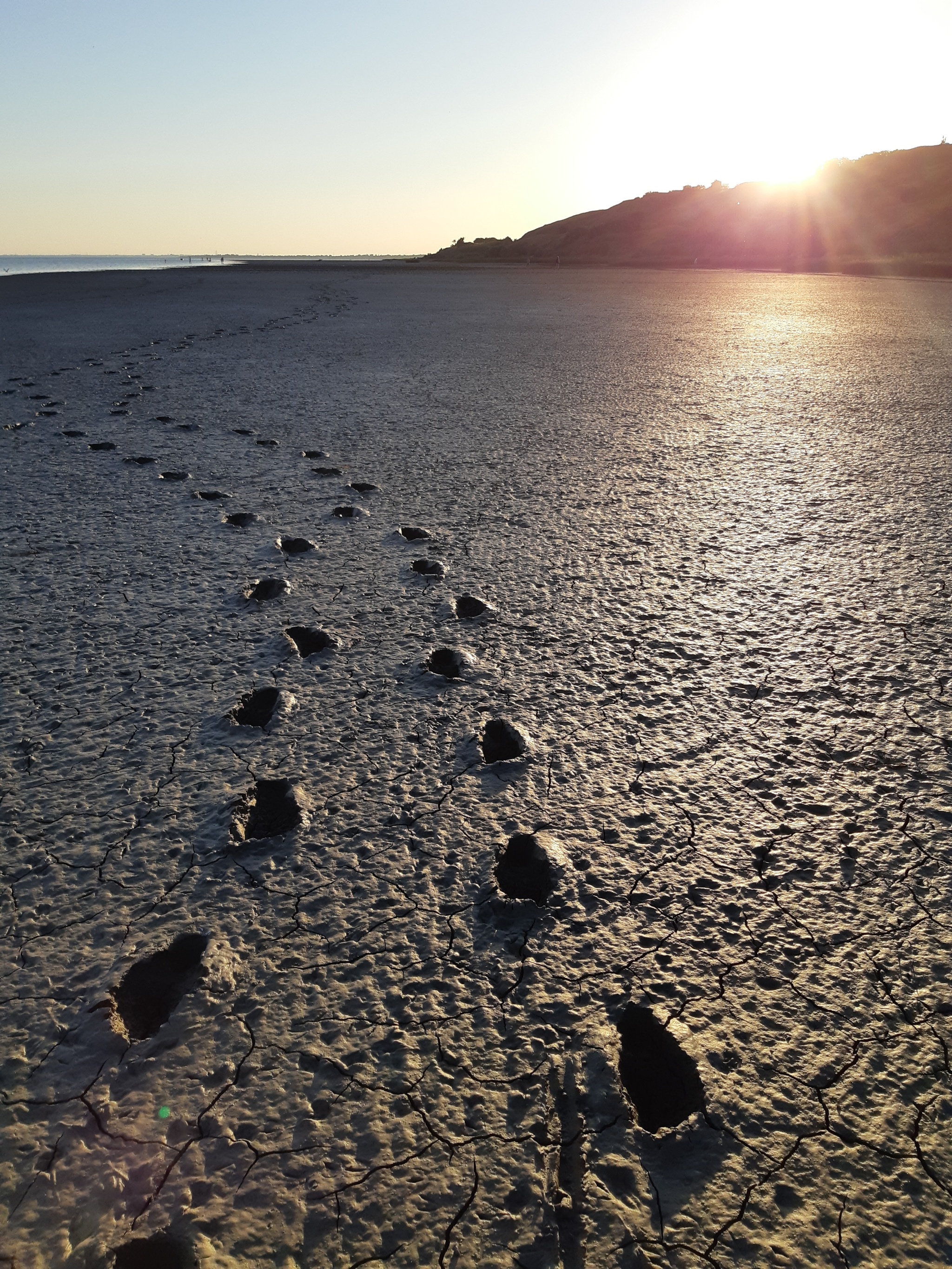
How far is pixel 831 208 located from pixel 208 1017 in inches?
1629

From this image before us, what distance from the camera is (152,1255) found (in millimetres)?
758

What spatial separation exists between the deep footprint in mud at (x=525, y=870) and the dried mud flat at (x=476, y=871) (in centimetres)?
1

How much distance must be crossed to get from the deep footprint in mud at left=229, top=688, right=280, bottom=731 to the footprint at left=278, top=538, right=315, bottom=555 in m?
0.79

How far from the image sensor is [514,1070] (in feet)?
3.00

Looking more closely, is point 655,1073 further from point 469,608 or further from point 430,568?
point 430,568

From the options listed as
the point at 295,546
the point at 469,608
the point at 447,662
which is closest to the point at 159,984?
the point at 447,662

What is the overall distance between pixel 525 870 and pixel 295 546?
59.1 inches

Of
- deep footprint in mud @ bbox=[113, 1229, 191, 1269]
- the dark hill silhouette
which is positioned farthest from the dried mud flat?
the dark hill silhouette

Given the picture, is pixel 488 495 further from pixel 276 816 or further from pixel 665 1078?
pixel 665 1078

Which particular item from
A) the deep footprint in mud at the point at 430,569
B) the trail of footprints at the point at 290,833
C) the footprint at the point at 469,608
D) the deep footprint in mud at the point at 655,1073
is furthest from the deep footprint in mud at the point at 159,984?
the deep footprint in mud at the point at 430,569

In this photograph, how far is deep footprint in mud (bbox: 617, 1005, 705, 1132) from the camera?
89 centimetres

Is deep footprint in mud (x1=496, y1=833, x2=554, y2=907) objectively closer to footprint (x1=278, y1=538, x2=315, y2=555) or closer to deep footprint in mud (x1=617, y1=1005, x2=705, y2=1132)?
deep footprint in mud (x1=617, y1=1005, x2=705, y2=1132)

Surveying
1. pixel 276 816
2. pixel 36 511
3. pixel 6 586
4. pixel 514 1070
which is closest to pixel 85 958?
pixel 276 816

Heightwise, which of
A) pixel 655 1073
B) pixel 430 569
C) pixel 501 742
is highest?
pixel 430 569
